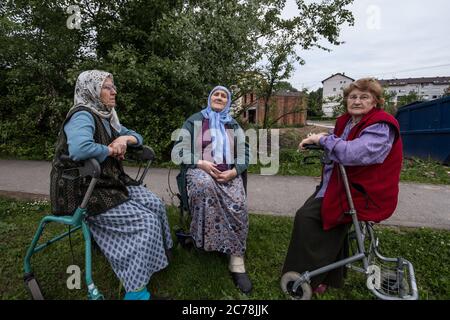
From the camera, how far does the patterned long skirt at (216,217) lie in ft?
7.66

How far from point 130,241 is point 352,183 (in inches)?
62.9

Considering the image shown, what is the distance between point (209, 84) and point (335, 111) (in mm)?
4015

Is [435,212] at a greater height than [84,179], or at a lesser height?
lesser

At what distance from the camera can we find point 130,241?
1.97 metres

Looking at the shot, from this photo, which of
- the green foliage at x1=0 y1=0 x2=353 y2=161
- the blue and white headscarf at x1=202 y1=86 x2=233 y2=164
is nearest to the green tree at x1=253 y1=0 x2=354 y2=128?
the green foliage at x1=0 y1=0 x2=353 y2=161

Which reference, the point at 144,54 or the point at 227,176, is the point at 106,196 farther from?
the point at 144,54

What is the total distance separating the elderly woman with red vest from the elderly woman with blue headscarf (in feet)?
1.57

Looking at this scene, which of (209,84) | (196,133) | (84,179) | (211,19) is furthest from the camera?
(209,84)

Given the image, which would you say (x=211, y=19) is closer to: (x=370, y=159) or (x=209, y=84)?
(x=209, y=84)

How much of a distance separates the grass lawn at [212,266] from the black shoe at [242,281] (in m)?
0.05

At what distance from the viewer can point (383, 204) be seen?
6.24ft

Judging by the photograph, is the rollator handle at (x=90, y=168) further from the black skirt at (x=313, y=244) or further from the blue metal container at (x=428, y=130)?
the blue metal container at (x=428, y=130)

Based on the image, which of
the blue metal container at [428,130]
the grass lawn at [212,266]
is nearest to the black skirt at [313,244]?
the grass lawn at [212,266]

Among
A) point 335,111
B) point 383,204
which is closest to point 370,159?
point 383,204
